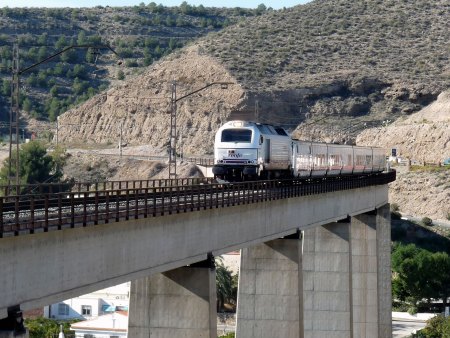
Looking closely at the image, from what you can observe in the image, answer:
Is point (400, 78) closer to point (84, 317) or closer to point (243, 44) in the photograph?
point (243, 44)

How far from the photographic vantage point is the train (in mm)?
47531

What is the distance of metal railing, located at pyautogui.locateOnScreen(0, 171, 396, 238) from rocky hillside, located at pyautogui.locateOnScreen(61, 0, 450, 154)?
94.9 metres

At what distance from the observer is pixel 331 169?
2426 inches

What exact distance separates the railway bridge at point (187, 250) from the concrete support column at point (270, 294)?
0.11 ft

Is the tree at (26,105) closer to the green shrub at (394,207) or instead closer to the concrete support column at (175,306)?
the green shrub at (394,207)

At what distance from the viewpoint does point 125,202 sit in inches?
1278

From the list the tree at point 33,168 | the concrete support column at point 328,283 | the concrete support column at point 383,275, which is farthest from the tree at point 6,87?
the concrete support column at point 328,283

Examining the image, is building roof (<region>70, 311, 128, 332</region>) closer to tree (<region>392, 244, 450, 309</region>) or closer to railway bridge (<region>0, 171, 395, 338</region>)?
railway bridge (<region>0, 171, 395, 338</region>)

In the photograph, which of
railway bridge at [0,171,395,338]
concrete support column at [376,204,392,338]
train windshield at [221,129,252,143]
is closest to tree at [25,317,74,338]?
concrete support column at [376,204,392,338]

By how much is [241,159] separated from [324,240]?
13.8 meters

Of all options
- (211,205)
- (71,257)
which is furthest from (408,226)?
(71,257)

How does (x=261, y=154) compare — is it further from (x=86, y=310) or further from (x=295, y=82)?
(x=295, y=82)

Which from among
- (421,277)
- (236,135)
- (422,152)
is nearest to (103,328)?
(236,135)

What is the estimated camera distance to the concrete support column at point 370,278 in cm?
6725
